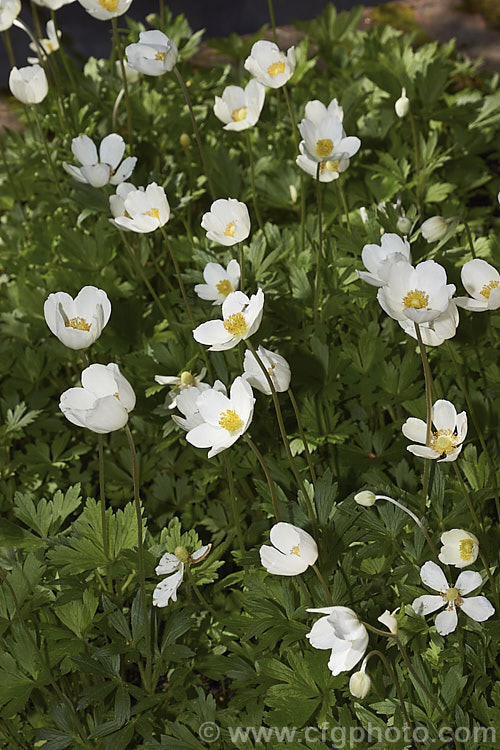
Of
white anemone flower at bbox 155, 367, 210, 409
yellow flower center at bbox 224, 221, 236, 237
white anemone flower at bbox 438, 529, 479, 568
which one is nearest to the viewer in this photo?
white anemone flower at bbox 438, 529, 479, 568

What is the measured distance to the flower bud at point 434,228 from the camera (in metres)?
1.66

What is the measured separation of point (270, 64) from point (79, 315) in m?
0.97

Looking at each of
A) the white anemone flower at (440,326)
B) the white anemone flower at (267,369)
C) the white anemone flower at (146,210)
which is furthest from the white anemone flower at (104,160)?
the white anemone flower at (440,326)

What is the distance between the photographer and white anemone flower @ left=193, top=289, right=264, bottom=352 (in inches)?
50.3

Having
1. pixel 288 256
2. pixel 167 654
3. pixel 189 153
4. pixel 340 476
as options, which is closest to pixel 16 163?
pixel 189 153

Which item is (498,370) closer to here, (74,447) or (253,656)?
(253,656)

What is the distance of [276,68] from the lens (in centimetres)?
195

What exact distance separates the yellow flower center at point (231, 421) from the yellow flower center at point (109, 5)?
50.7 inches

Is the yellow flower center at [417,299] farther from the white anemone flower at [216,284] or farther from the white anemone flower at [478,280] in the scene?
the white anemone flower at [216,284]

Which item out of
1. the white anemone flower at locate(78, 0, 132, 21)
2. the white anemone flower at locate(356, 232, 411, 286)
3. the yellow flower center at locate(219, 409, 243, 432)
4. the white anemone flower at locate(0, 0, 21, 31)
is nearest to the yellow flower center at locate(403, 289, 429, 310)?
the white anemone flower at locate(356, 232, 411, 286)

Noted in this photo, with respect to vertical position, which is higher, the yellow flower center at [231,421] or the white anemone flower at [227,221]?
the white anemone flower at [227,221]

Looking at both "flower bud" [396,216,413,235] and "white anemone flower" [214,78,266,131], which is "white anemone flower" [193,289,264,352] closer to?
"flower bud" [396,216,413,235]

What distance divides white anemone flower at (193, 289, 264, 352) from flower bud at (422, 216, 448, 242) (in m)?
0.56

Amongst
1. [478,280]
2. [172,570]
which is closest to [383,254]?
[478,280]
